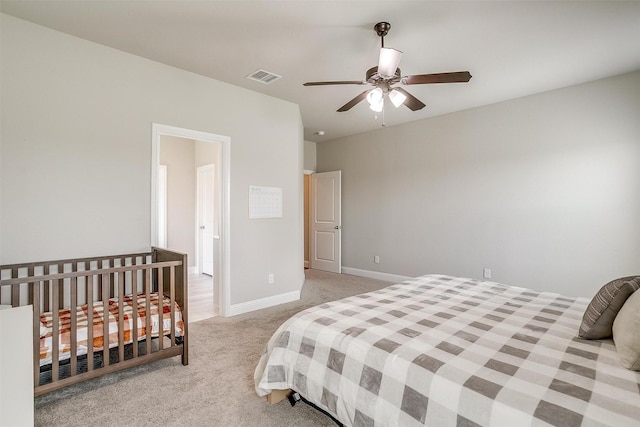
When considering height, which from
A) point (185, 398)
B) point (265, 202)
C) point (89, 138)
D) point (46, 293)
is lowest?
point (185, 398)

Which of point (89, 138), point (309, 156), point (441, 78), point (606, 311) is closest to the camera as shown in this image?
point (606, 311)

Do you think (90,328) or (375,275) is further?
(375,275)

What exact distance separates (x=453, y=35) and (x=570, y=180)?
2.34m

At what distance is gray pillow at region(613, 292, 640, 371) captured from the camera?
1149 mm

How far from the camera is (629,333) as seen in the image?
1.21 metres

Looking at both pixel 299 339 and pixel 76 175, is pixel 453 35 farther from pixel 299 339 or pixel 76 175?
pixel 76 175

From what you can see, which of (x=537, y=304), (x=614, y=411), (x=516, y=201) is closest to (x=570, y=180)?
(x=516, y=201)

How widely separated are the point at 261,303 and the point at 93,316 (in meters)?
1.90

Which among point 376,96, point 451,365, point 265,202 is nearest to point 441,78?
point 376,96

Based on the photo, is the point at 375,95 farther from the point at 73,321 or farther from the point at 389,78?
the point at 73,321

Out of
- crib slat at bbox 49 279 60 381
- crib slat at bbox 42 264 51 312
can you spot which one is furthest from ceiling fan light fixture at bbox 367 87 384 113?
crib slat at bbox 42 264 51 312

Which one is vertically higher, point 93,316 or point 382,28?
point 382,28

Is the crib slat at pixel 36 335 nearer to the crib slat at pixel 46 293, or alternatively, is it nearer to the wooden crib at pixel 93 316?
the wooden crib at pixel 93 316

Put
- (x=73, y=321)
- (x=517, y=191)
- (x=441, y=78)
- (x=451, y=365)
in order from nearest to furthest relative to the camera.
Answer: (x=451, y=365) < (x=73, y=321) < (x=441, y=78) < (x=517, y=191)
